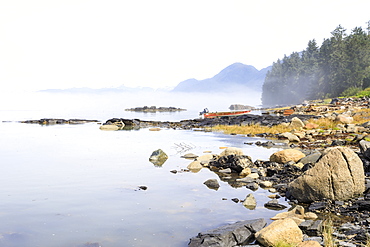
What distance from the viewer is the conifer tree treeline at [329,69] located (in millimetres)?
97938

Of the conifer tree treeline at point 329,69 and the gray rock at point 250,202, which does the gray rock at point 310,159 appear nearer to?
the gray rock at point 250,202

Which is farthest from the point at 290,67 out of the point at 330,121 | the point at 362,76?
the point at 330,121

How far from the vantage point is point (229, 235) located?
29.0ft

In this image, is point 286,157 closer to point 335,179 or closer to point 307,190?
point 307,190

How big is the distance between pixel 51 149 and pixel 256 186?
1982 cm

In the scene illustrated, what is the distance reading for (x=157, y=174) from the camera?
17.2m

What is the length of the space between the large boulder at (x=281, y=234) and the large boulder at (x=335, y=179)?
11.6 feet

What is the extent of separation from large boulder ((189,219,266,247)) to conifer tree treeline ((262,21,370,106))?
299ft

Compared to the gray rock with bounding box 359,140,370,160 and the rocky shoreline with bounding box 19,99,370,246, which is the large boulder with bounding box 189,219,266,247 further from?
the gray rock with bounding box 359,140,370,160

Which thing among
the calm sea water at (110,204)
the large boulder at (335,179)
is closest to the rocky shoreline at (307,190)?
the large boulder at (335,179)

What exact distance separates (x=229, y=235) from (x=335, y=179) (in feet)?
16.0

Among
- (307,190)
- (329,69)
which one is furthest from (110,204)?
(329,69)

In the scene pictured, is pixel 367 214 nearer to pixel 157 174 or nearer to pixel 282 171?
pixel 282 171

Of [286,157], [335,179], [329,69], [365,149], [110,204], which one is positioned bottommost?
[110,204]
